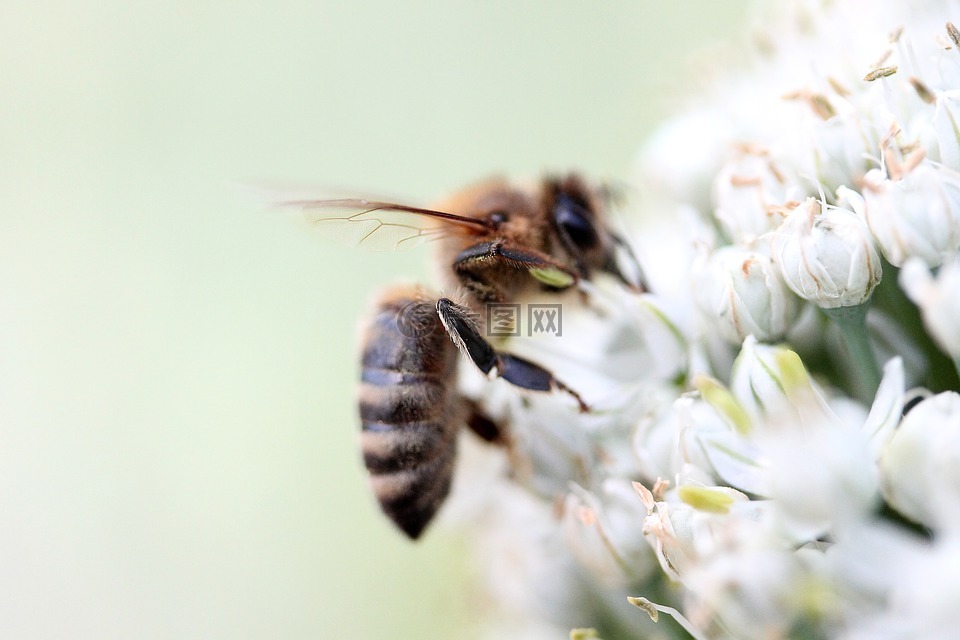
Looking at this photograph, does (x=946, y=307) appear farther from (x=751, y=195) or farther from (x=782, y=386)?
(x=751, y=195)

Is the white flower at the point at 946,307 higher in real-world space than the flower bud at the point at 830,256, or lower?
lower

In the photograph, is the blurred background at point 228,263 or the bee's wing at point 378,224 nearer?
the bee's wing at point 378,224

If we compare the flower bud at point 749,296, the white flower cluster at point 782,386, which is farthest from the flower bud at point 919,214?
the flower bud at point 749,296

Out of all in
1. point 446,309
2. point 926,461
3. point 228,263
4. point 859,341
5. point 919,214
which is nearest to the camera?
point 926,461

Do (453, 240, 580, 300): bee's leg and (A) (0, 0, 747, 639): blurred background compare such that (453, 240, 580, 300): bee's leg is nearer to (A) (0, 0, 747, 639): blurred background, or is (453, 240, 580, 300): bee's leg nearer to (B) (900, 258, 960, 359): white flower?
(B) (900, 258, 960, 359): white flower

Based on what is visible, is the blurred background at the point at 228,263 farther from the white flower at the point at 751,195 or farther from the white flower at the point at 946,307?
the white flower at the point at 946,307

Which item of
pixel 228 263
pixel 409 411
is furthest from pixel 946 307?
pixel 228 263

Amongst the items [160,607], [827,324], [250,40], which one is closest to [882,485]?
[827,324]
